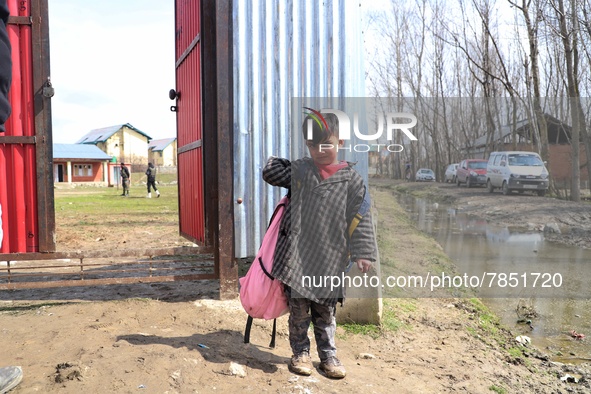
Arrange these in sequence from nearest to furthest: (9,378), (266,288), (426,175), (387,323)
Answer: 1. (9,378)
2. (266,288)
3. (387,323)
4. (426,175)

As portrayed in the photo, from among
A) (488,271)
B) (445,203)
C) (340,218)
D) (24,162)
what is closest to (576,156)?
(445,203)

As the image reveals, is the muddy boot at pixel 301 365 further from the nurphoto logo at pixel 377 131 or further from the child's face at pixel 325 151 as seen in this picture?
the nurphoto logo at pixel 377 131

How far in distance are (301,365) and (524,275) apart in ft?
18.2

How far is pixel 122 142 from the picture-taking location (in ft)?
217

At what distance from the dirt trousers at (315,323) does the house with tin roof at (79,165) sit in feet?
Result: 167

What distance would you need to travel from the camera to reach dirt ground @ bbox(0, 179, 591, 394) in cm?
346

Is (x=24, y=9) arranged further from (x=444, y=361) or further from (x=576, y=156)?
(x=576, y=156)

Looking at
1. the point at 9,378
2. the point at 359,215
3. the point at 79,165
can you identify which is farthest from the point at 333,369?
the point at 79,165

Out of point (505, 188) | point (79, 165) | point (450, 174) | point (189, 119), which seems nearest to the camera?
point (189, 119)

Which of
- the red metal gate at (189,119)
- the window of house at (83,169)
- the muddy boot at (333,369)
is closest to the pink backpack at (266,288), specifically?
the muddy boot at (333,369)

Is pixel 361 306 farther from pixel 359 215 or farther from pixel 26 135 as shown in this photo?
pixel 26 135

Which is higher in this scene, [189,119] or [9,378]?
[189,119]

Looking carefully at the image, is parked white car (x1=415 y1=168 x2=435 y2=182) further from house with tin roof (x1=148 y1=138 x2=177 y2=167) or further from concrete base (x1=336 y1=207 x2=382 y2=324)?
house with tin roof (x1=148 y1=138 x2=177 y2=167)

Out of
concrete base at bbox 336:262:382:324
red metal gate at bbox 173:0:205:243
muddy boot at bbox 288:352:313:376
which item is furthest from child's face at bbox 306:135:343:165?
red metal gate at bbox 173:0:205:243
